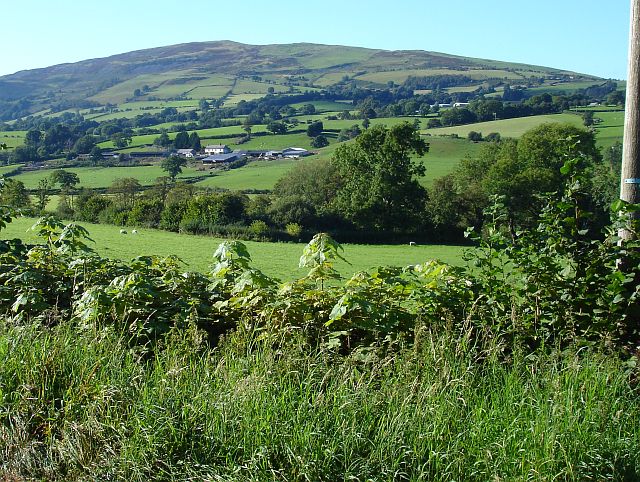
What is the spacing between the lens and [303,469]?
379 cm

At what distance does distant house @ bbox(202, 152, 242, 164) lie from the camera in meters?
101

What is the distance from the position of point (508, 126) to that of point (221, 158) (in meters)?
45.7

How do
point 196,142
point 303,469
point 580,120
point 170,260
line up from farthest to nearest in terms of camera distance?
1. point 196,142
2. point 580,120
3. point 170,260
4. point 303,469

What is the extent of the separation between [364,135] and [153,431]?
203 ft

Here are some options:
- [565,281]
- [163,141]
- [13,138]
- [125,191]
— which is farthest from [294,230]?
[13,138]

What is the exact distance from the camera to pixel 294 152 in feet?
334

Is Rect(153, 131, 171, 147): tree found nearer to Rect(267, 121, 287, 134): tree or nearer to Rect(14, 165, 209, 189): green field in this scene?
Rect(14, 165, 209, 189): green field

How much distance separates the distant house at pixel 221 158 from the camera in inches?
3974

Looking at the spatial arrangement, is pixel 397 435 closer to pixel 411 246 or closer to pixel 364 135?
pixel 411 246

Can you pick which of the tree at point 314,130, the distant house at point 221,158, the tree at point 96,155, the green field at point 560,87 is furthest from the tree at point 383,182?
the green field at point 560,87

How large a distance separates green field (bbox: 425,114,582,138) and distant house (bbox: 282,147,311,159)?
20.8 metres

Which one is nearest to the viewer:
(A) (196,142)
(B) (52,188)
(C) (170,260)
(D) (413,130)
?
(C) (170,260)

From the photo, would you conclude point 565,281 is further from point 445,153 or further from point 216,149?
point 216,149

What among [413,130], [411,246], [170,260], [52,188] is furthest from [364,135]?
[170,260]
